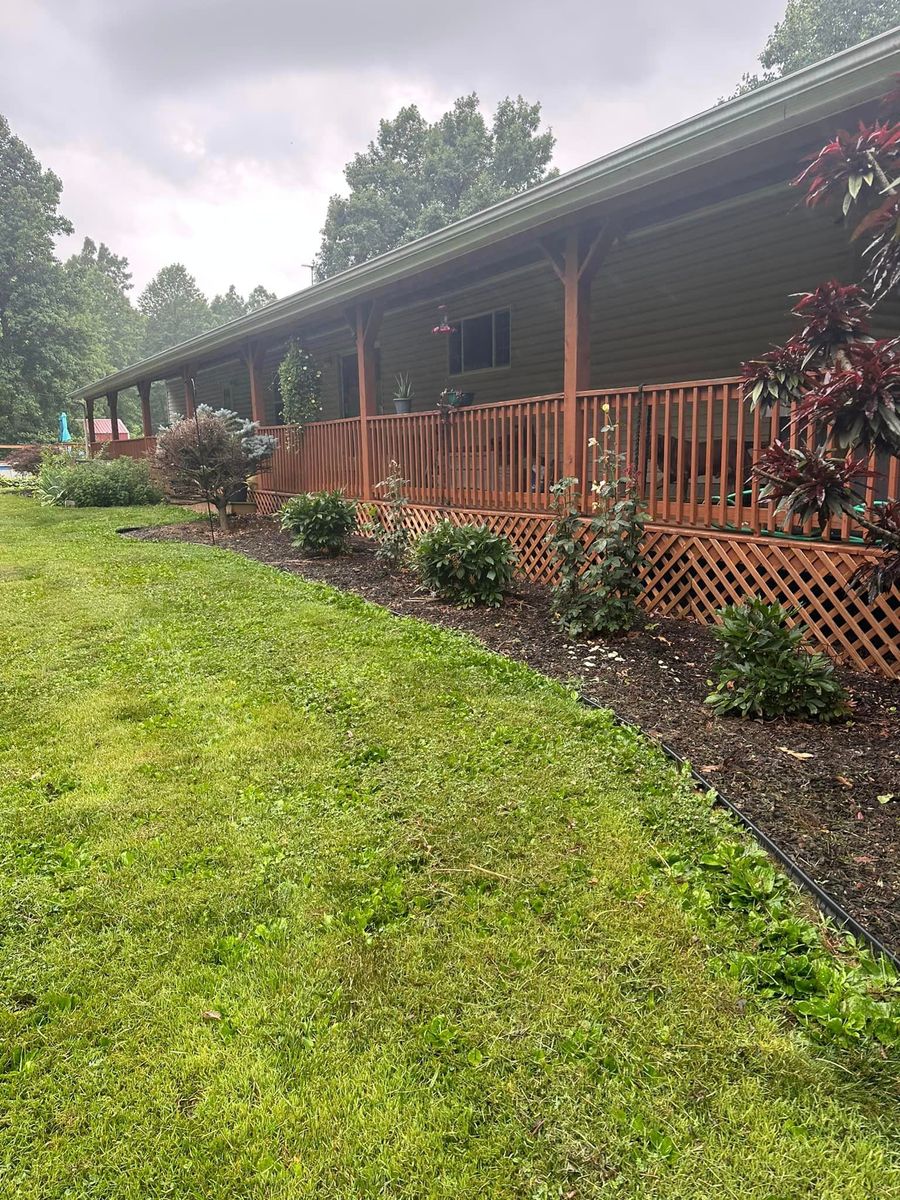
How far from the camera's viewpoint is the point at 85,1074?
164cm

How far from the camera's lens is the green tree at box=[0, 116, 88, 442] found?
36344 mm

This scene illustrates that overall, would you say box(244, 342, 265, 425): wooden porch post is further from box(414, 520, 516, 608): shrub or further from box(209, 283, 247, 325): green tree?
box(209, 283, 247, 325): green tree

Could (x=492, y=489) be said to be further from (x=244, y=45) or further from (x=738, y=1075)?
(x=244, y=45)

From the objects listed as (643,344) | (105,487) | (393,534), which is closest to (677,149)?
(393,534)

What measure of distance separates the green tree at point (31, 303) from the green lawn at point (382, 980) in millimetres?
40232

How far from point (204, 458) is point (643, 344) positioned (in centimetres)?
605

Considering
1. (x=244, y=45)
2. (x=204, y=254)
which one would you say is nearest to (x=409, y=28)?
(x=244, y=45)

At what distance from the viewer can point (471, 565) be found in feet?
18.6

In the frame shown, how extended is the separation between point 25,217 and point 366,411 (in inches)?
1486

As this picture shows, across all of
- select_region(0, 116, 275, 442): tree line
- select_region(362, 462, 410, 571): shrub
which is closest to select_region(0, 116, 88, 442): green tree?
select_region(0, 116, 275, 442): tree line

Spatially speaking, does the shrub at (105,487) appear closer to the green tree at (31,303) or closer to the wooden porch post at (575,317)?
the wooden porch post at (575,317)

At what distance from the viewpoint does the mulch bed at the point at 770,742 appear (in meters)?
2.37

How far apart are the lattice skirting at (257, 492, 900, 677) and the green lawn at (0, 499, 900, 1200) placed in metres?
1.63

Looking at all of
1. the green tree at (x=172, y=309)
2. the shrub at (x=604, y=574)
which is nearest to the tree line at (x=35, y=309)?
the shrub at (x=604, y=574)
